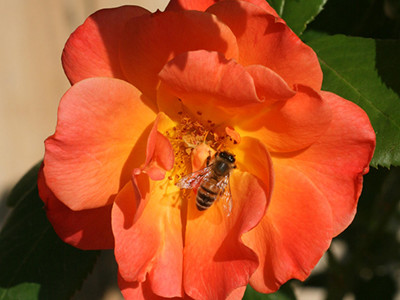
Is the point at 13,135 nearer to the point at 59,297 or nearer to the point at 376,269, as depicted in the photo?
the point at 59,297

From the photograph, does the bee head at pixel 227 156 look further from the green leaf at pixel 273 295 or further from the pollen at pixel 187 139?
the green leaf at pixel 273 295

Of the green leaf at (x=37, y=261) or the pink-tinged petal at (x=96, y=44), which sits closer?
the pink-tinged petal at (x=96, y=44)

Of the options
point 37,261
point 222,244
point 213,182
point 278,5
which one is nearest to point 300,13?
point 278,5

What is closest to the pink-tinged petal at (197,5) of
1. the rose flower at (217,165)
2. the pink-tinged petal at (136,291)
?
the rose flower at (217,165)

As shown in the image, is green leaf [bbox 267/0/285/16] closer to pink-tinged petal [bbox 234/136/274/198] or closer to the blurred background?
pink-tinged petal [bbox 234/136/274/198]

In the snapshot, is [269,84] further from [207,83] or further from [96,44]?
[96,44]

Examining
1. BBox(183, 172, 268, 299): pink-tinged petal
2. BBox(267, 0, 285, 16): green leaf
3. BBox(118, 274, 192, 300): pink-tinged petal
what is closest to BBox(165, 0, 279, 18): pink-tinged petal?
BBox(267, 0, 285, 16): green leaf
